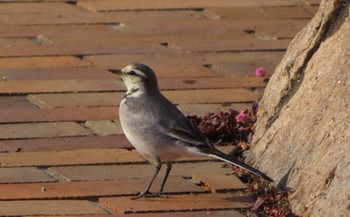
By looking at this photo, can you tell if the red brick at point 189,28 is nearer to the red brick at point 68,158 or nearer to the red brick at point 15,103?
the red brick at point 15,103

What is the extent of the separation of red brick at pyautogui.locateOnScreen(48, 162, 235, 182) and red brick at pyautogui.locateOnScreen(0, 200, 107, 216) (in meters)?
0.39

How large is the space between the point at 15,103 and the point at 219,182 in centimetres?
180

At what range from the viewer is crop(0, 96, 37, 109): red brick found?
293 inches

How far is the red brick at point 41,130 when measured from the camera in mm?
6984

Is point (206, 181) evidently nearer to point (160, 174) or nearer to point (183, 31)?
point (160, 174)

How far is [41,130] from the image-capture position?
23.2 ft

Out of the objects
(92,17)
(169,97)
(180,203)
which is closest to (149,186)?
(180,203)

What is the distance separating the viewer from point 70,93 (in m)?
7.72

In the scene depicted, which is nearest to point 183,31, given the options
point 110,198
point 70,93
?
point 70,93

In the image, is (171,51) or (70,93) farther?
(171,51)

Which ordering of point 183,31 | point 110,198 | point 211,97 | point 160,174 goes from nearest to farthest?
1. point 110,198
2. point 160,174
3. point 211,97
4. point 183,31

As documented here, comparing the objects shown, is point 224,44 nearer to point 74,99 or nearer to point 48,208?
point 74,99

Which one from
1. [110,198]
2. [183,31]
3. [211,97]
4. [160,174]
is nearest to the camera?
[110,198]

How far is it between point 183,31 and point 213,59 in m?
0.67
